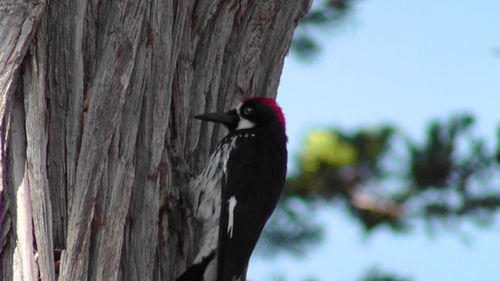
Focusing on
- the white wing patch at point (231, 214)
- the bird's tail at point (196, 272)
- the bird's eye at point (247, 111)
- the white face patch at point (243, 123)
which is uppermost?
the bird's eye at point (247, 111)

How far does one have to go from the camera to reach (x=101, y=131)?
3.03m

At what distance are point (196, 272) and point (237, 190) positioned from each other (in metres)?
0.64

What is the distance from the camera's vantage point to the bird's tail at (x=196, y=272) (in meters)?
3.40

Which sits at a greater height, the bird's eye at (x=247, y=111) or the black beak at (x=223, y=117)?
the bird's eye at (x=247, y=111)

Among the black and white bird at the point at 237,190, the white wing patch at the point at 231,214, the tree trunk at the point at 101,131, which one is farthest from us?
the white wing patch at the point at 231,214

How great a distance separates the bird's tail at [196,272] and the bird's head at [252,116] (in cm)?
58

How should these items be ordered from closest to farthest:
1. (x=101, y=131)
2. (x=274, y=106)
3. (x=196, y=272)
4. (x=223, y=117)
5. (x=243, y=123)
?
(x=101, y=131), (x=196, y=272), (x=223, y=117), (x=243, y=123), (x=274, y=106)

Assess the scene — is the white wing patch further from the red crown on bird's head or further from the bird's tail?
the red crown on bird's head

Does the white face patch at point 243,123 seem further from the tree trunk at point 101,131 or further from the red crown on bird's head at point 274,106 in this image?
the tree trunk at point 101,131

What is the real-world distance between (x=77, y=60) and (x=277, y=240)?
3.52 metres

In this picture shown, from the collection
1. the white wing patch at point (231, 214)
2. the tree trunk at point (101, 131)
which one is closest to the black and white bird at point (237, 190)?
the white wing patch at point (231, 214)

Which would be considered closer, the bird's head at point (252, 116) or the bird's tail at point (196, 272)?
the bird's tail at point (196, 272)

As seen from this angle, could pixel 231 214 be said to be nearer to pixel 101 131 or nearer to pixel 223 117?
pixel 223 117

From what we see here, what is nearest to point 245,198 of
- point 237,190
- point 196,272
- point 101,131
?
point 237,190
